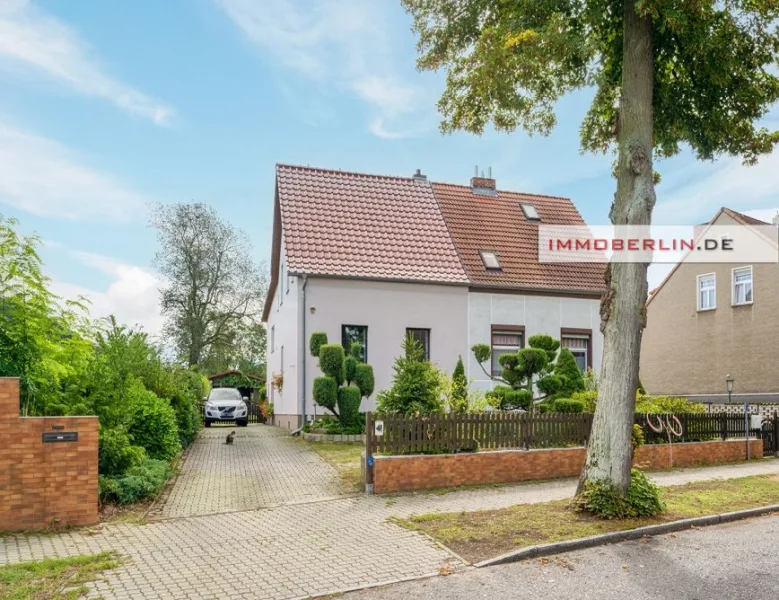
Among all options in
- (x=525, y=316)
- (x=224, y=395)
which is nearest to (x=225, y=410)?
(x=224, y=395)

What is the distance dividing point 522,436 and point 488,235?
1244cm

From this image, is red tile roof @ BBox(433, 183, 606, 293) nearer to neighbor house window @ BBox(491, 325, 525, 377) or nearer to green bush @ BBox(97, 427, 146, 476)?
neighbor house window @ BBox(491, 325, 525, 377)

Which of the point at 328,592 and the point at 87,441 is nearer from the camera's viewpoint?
the point at 328,592

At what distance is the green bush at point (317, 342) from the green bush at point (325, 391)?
985 mm

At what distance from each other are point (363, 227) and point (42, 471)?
1488cm

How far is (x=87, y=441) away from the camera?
29.5 feet

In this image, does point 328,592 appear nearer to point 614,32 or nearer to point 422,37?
point 614,32

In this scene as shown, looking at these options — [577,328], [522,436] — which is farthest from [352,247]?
[522,436]

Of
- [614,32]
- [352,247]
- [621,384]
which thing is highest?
[614,32]

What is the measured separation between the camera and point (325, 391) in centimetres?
1756

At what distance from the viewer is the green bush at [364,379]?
60.8 ft

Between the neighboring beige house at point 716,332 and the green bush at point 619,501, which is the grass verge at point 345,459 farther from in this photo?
the neighboring beige house at point 716,332

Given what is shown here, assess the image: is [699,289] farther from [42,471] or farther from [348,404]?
[42,471]

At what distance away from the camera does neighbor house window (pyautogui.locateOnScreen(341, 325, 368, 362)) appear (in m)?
20.5
